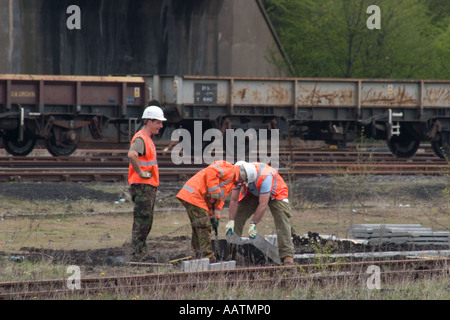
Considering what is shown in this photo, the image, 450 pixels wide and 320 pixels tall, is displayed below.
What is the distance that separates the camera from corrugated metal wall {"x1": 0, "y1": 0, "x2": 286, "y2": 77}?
27.2 meters

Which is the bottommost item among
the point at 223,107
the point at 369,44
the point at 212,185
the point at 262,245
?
the point at 262,245

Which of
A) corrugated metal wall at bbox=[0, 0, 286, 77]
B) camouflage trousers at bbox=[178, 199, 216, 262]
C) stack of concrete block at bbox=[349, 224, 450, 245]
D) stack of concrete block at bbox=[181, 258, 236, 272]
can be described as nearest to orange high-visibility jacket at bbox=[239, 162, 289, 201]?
camouflage trousers at bbox=[178, 199, 216, 262]

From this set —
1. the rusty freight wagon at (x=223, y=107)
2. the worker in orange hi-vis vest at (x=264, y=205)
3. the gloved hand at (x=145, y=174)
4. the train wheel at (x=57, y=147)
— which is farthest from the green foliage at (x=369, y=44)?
the gloved hand at (x=145, y=174)

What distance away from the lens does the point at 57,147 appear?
19.1m

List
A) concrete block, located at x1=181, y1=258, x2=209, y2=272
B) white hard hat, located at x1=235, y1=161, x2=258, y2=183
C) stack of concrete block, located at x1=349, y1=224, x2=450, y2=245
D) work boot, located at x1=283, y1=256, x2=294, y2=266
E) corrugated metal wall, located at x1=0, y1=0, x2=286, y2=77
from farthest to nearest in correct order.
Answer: corrugated metal wall, located at x1=0, y1=0, x2=286, y2=77 < stack of concrete block, located at x1=349, y1=224, x2=450, y2=245 < work boot, located at x1=283, y1=256, x2=294, y2=266 < white hard hat, located at x1=235, y1=161, x2=258, y2=183 < concrete block, located at x1=181, y1=258, x2=209, y2=272

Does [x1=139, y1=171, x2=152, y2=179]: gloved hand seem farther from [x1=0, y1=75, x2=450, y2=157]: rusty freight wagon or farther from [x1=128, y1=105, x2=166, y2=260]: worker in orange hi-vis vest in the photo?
[x1=0, y1=75, x2=450, y2=157]: rusty freight wagon

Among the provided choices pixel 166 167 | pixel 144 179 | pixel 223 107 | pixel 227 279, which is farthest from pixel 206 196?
pixel 223 107

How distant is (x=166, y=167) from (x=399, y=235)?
9317 millimetres

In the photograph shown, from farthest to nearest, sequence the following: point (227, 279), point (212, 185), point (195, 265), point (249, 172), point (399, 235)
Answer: point (399, 235)
point (212, 185)
point (249, 172)
point (195, 265)
point (227, 279)

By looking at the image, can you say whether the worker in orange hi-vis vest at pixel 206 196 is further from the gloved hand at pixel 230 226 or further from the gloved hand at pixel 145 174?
the gloved hand at pixel 145 174

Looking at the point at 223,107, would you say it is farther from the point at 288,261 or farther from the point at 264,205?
the point at 264,205

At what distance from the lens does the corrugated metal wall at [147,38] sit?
27234mm

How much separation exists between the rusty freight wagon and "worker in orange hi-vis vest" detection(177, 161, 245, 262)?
10664mm

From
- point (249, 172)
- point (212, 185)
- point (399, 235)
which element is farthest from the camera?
point (399, 235)
